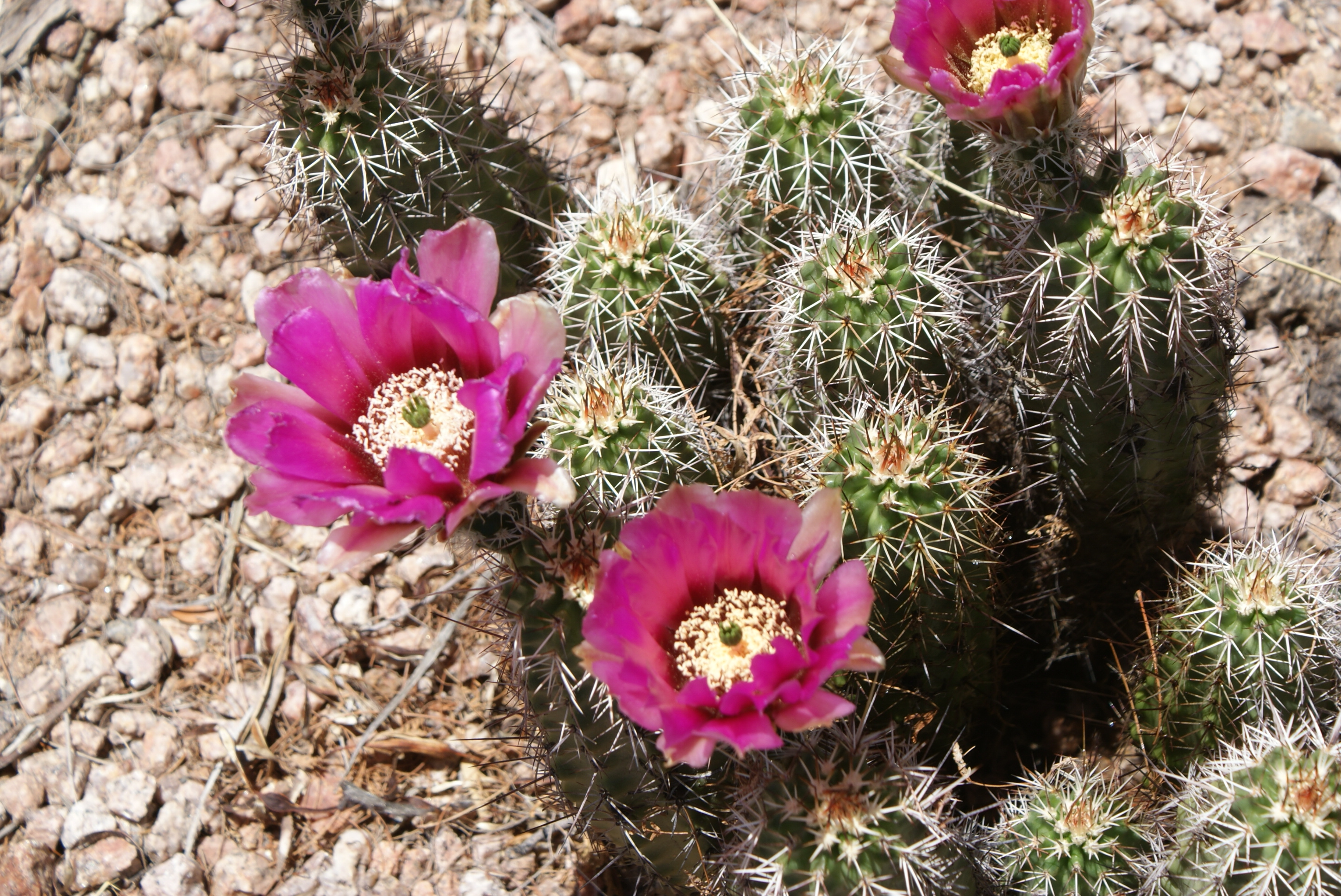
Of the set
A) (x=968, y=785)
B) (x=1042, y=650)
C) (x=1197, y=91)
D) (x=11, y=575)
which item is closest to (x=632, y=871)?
(x=968, y=785)

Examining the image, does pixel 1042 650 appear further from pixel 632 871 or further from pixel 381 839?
pixel 381 839

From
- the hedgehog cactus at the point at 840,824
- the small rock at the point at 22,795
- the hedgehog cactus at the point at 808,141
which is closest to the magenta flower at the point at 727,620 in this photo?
the hedgehog cactus at the point at 840,824

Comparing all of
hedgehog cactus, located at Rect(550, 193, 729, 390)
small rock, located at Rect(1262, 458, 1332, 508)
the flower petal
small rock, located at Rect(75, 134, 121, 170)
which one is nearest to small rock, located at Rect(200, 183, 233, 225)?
small rock, located at Rect(75, 134, 121, 170)

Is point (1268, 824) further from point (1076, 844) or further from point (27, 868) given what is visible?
point (27, 868)

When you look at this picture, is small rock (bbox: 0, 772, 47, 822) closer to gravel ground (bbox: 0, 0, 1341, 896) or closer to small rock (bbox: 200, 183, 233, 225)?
gravel ground (bbox: 0, 0, 1341, 896)

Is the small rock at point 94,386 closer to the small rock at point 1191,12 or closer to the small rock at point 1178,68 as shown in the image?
the small rock at point 1178,68

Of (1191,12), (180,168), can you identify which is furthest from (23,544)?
(1191,12)

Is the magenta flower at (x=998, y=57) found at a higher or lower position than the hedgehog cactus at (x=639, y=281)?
higher

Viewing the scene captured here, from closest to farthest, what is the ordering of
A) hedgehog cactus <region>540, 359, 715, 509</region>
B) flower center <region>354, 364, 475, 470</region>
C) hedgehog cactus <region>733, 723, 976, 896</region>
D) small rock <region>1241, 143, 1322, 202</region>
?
hedgehog cactus <region>733, 723, 976, 896</region> < flower center <region>354, 364, 475, 470</region> < hedgehog cactus <region>540, 359, 715, 509</region> < small rock <region>1241, 143, 1322, 202</region>
